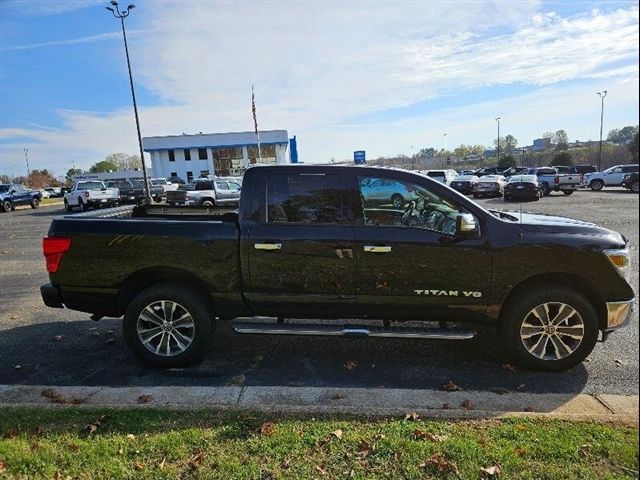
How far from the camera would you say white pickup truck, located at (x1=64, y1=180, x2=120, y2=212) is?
25641 millimetres

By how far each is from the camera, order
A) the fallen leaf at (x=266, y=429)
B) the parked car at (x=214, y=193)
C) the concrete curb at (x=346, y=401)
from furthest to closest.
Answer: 1. the parked car at (x=214, y=193)
2. the concrete curb at (x=346, y=401)
3. the fallen leaf at (x=266, y=429)

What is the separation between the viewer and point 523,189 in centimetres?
2534

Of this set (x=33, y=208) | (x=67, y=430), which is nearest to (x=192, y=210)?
(x=67, y=430)

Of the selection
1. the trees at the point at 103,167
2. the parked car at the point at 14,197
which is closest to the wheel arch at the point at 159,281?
the parked car at the point at 14,197

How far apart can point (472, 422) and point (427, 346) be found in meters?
1.76

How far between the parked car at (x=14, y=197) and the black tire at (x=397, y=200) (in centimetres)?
3167

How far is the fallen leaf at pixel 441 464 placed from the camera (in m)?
2.80

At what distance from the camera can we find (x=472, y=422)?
334 cm

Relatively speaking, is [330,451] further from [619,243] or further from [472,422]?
[619,243]

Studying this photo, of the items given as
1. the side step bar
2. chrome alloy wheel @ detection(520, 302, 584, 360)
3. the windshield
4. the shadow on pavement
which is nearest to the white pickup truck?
the windshield

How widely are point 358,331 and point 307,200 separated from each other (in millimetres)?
1327

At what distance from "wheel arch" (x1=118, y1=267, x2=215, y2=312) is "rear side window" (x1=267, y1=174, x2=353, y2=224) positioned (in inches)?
37.8

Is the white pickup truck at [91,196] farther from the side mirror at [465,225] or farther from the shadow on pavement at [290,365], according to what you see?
the side mirror at [465,225]

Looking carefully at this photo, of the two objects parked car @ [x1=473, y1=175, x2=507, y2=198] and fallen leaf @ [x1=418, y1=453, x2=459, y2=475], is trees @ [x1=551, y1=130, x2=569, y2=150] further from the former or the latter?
fallen leaf @ [x1=418, y1=453, x2=459, y2=475]
